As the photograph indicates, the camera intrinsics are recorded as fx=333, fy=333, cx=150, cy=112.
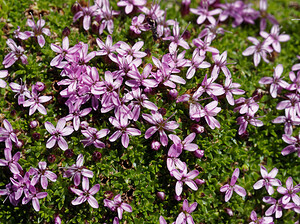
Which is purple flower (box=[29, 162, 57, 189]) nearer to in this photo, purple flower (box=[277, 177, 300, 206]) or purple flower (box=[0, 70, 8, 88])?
purple flower (box=[0, 70, 8, 88])

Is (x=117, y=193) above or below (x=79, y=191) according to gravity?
below

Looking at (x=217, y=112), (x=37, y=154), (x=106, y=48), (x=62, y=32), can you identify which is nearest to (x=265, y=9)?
(x=217, y=112)

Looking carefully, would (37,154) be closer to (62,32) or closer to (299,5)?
(62,32)

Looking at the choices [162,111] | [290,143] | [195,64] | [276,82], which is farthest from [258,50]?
[162,111]

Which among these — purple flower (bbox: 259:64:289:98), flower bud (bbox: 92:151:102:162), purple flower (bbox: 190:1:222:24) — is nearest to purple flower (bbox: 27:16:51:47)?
flower bud (bbox: 92:151:102:162)

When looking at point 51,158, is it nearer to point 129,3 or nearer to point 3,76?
point 3,76

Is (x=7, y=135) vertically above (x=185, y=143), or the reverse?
(x=7, y=135)
